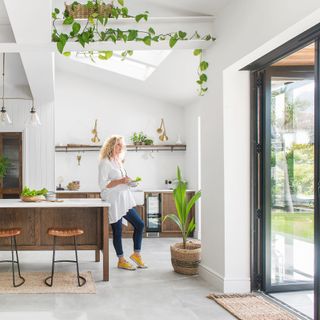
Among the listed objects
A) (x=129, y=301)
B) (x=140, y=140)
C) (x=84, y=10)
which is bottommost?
(x=129, y=301)

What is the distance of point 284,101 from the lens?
380cm

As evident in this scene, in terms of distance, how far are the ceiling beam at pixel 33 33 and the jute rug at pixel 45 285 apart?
2439 mm

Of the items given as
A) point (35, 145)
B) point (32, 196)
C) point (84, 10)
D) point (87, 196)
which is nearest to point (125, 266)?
point (32, 196)

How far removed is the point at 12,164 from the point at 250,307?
17.9ft

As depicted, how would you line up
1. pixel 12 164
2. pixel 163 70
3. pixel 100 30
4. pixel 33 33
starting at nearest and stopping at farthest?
pixel 33 33 < pixel 100 30 < pixel 163 70 < pixel 12 164

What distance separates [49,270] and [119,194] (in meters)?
1.25

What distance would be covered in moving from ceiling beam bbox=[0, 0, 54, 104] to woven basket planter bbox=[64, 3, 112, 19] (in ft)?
1.09

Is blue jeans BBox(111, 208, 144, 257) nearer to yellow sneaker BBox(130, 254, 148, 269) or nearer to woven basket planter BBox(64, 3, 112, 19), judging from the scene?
yellow sneaker BBox(130, 254, 148, 269)

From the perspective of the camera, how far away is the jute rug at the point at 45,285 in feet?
13.0

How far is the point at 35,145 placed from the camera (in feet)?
24.6

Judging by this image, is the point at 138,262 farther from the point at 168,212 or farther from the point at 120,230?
the point at 168,212

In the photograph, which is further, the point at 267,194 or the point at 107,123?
the point at 107,123

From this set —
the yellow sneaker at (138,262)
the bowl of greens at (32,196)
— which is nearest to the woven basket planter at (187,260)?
the yellow sneaker at (138,262)

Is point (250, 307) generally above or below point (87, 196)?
below
